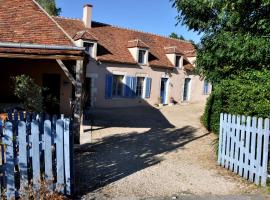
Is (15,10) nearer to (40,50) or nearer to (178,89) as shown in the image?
(40,50)

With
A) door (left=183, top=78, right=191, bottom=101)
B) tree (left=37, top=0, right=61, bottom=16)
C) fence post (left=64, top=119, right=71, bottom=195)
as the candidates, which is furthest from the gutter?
tree (left=37, top=0, right=61, bottom=16)

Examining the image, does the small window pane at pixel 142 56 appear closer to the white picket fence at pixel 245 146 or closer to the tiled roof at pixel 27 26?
the tiled roof at pixel 27 26

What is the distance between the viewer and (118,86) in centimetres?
2078

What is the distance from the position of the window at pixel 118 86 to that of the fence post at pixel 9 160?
16.1 meters

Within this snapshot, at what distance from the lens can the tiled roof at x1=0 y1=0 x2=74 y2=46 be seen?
865 centimetres

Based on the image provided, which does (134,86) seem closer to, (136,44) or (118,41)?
(136,44)

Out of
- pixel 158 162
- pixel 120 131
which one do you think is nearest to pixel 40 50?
pixel 158 162

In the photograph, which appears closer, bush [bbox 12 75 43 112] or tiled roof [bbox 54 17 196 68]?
bush [bbox 12 75 43 112]

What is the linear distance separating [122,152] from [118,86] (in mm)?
12576

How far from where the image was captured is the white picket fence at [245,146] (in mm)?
6047

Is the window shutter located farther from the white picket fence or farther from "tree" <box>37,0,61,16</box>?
"tree" <box>37,0,61,16</box>

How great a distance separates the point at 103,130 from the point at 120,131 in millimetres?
649

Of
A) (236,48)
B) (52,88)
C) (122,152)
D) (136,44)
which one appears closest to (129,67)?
(136,44)

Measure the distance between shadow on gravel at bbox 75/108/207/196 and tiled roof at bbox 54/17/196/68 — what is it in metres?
7.53
